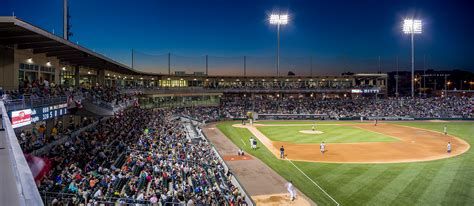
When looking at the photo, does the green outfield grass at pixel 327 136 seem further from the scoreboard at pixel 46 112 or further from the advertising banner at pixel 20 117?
the advertising banner at pixel 20 117

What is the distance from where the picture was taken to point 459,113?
5656 cm

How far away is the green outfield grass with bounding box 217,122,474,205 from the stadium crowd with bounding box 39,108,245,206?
197 inches

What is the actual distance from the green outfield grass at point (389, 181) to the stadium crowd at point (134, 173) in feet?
16.4

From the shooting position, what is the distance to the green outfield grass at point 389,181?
16.2 metres

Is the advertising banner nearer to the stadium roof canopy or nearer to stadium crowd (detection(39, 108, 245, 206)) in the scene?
stadium crowd (detection(39, 108, 245, 206))

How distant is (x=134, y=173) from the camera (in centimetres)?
1557

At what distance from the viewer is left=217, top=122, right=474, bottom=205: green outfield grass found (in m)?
16.2

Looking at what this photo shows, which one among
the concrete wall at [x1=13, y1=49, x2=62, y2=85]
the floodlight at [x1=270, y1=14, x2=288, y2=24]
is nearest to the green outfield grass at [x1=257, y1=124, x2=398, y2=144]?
the floodlight at [x1=270, y1=14, x2=288, y2=24]

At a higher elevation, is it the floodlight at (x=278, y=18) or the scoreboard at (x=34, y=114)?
the floodlight at (x=278, y=18)

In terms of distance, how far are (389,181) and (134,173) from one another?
47.1ft

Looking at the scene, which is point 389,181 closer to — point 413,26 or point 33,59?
→ point 33,59

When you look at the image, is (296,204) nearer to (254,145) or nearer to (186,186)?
(186,186)

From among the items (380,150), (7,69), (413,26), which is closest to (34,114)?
(7,69)

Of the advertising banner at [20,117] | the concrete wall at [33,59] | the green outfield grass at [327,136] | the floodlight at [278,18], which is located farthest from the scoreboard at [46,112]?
the floodlight at [278,18]
